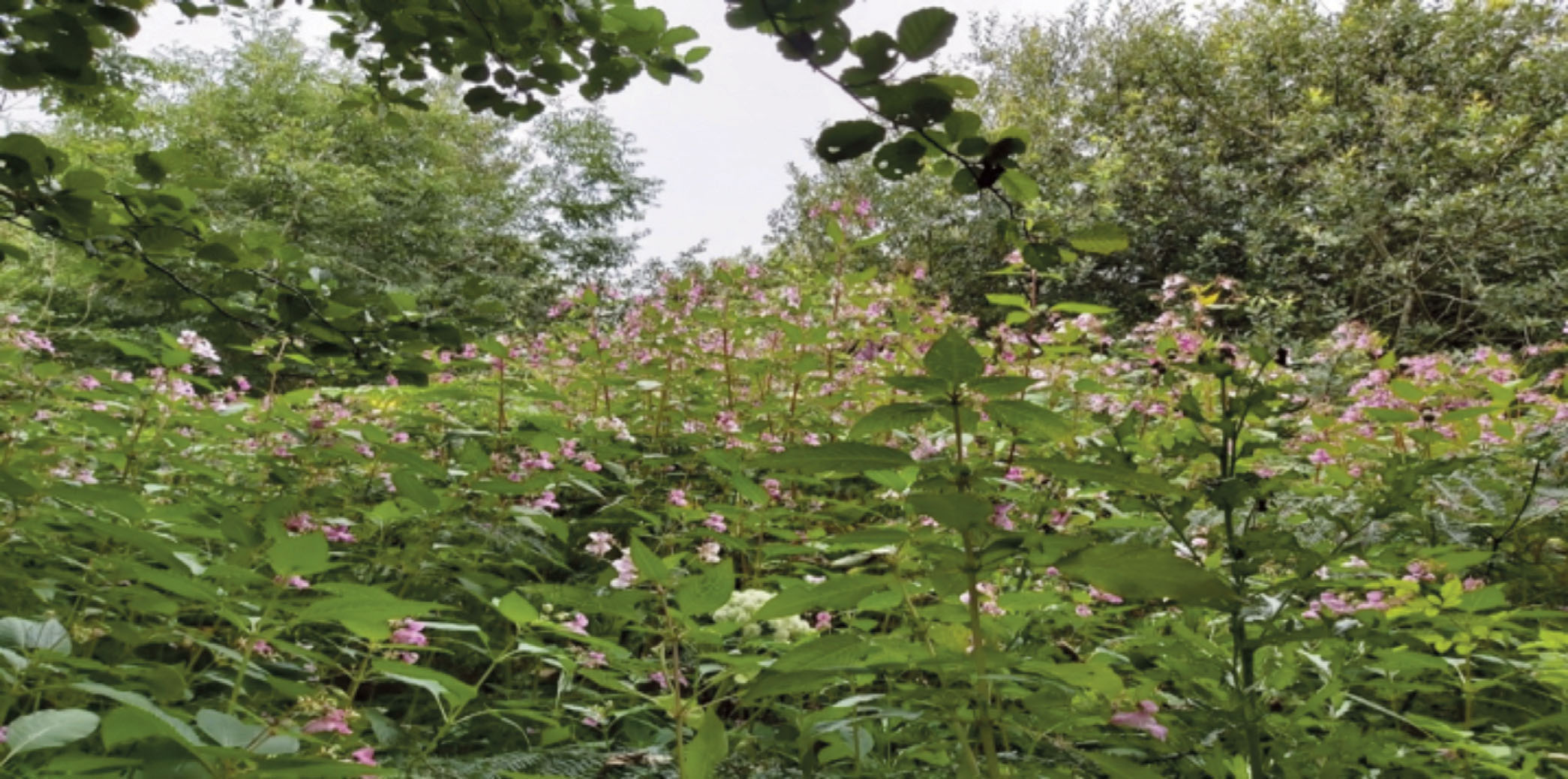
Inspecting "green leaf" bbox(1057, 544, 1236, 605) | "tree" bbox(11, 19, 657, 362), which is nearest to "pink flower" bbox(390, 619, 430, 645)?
"green leaf" bbox(1057, 544, 1236, 605)

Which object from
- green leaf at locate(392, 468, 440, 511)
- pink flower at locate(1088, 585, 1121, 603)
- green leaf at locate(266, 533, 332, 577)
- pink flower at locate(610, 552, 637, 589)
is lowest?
pink flower at locate(1088, 585, 1121, 603)

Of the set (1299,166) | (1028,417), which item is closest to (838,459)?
(1028,417)

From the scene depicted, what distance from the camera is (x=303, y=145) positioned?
12.5 m

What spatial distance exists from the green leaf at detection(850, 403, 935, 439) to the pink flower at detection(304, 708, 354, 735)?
0.60 m

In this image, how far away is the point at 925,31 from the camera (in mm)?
731

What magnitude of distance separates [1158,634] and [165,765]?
120 centimetres

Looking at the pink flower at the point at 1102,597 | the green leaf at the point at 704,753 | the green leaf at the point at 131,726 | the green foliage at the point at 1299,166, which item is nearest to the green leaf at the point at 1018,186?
the green leaf at the point at 704,753

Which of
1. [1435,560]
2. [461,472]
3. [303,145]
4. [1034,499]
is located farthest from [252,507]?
[303,145]

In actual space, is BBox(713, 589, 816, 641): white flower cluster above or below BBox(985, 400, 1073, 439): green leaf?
below

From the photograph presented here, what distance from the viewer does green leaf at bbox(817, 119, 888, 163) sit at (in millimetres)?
804

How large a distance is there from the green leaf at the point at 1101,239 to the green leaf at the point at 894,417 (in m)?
0.25

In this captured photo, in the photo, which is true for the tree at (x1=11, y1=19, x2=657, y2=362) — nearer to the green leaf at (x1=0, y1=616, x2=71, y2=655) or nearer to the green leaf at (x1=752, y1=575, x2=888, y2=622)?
the green leaf at (x1=0, y1=616, x2=71, y2=655)

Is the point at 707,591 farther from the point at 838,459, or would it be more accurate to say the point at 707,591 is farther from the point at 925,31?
the point at 925,31

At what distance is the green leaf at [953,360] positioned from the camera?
0.66 metres
